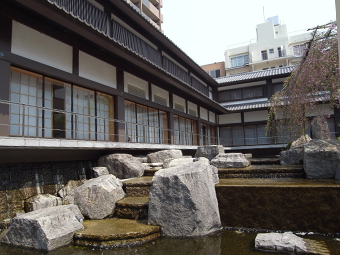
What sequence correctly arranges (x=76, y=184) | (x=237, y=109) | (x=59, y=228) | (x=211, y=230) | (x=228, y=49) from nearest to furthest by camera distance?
(x=59, y=228)
(x=211, y=230)
(x=76, y=184)
(x=237, y=109)
(x=228, y=49)

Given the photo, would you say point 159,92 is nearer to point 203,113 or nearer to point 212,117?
point 203,113

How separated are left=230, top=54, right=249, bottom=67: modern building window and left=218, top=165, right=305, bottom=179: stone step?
33.3m

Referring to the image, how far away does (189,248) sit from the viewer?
4594mm

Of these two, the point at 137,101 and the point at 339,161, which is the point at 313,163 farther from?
the point at 137,101

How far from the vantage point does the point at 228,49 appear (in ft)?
134

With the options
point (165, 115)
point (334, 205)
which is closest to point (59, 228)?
point (334, 205)

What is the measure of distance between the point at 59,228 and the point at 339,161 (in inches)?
261

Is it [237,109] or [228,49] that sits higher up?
[228,49]

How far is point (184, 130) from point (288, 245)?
14.0m

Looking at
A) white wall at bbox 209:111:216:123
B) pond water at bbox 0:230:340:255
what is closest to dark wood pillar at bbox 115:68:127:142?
pond water at bbox 0:230:340:255

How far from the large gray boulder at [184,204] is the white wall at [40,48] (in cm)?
523

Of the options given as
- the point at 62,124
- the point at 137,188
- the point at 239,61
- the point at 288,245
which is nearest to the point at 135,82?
the point at 62,124

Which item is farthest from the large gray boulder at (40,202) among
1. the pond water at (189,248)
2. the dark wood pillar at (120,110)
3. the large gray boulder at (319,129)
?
the large gray boulder at (319,129)

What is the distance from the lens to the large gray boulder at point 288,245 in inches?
161
